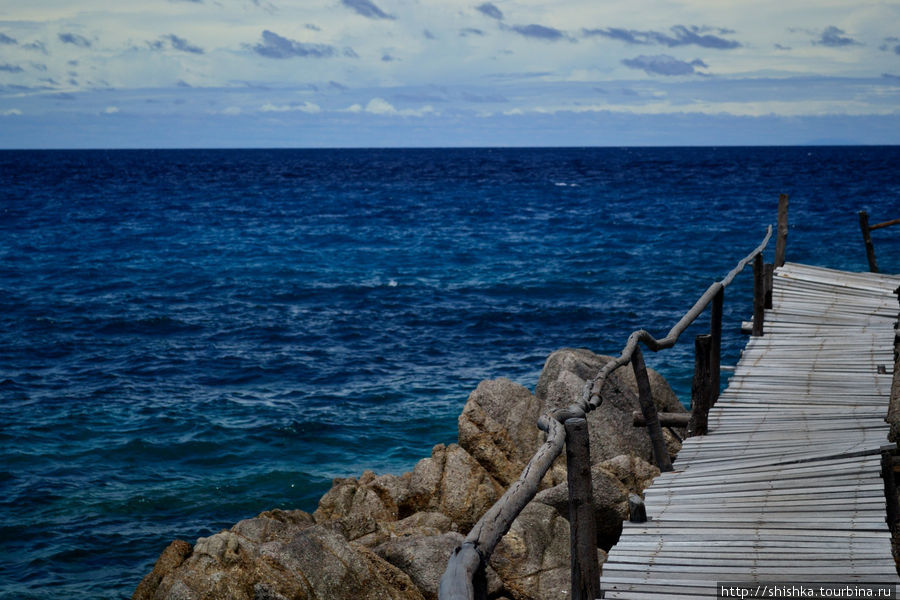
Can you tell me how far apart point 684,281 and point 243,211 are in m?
37.8

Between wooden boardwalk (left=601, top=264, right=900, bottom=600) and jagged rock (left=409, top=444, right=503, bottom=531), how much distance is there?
10.4ft

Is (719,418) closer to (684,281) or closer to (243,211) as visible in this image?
(684,281)

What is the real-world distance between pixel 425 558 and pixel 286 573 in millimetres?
1464

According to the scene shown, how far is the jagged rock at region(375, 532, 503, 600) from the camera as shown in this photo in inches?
338

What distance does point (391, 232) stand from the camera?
48562 mm

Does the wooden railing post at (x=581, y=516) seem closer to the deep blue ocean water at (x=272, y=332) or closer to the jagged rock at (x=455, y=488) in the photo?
the jagged rock at (x=455, y=488)

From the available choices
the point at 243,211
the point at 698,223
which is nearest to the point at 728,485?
the point at 698,223

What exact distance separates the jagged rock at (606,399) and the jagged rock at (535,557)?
3.03 meters

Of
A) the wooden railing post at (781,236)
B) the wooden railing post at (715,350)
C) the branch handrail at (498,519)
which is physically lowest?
the wooden railing post at (715,350)

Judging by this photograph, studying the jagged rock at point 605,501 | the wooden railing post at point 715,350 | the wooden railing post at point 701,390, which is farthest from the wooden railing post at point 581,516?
the wooden railing post at point 715,350

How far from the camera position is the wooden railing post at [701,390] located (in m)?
10.3

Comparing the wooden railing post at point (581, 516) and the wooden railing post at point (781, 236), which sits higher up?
the wooden railing post at point (781, 236)

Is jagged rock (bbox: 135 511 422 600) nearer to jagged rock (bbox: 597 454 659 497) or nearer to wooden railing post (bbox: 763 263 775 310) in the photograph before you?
jagged rock (bbox: 597 454 659 497)

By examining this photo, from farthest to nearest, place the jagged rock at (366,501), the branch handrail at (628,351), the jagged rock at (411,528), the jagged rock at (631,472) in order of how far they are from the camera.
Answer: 1. the jagged rock at (366,501)
2. the jagged rock at (631,472)
3. the jagged rock at (411,528)
4. the branch handrail at (628,351)
